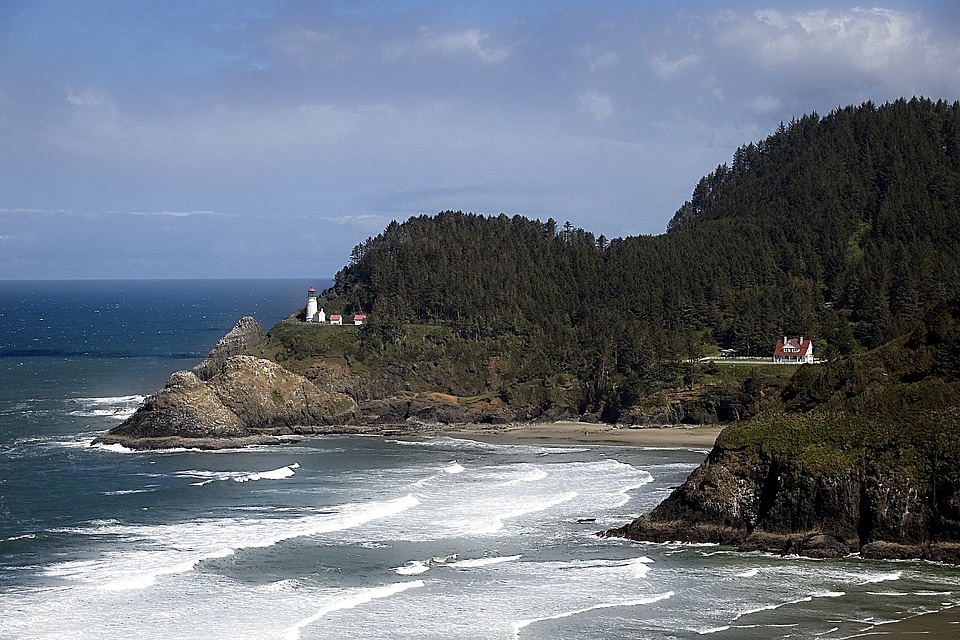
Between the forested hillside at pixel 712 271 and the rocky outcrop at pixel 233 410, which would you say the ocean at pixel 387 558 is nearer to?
the rocky outcrop at pixel 233 410

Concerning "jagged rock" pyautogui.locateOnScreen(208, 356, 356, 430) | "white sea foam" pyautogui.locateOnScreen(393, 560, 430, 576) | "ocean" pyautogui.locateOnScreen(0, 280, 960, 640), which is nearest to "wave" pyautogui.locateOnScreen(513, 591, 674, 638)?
"ocean" pyautogui.locateOnScreen(0, 280, 960, 640)

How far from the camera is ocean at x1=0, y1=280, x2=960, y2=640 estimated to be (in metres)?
32.7

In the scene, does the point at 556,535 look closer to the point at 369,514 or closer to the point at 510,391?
the point at 369,514

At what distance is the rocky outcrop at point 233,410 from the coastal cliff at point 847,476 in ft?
118

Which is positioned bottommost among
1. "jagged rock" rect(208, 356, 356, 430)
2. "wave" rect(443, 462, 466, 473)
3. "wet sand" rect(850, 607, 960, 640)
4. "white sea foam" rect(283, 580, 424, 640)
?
"white sea foam" rect(283, 580, 424, 640)

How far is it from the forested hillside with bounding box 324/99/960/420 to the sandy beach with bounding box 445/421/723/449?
429 cm

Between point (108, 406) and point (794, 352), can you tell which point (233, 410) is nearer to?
point (108, 406)

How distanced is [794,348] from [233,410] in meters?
41.5

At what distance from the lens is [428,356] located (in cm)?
8650

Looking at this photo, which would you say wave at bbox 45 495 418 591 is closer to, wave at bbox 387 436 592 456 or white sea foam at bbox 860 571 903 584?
wave at bbox 387 436 592 456

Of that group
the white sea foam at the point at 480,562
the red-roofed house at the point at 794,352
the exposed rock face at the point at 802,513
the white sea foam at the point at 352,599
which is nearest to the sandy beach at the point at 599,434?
the red-roofed house at the point at 794,352

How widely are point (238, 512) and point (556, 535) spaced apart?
48.2 feet

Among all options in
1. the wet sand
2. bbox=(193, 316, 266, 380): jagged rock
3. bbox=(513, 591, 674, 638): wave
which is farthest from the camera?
bbox=(193, 316, 266, 380): jagged rock

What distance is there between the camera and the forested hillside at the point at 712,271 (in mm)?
86875
